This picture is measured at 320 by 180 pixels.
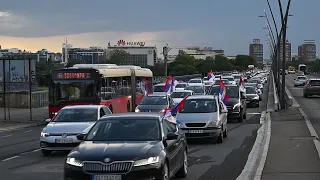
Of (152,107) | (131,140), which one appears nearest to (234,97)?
(152,107)

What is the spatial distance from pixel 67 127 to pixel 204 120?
16.0 feet

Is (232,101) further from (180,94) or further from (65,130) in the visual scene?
(65,130)

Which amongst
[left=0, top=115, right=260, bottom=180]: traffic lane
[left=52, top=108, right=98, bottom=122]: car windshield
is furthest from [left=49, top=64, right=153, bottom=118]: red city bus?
[left=0, top=115, right=260, bottom=180]: traffic lane

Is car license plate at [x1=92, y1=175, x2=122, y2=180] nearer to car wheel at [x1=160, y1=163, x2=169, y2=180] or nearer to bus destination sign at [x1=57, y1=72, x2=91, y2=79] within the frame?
car wheel at [x1=160, y1=163, x2=169, y2=180]

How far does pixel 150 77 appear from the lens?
131 ft

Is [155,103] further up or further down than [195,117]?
further down

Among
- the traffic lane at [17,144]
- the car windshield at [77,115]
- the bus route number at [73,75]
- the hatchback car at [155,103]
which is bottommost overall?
the traffic lane at [17,144]

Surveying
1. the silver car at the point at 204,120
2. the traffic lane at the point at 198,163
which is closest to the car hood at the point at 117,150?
the traffic lane at the point at 198,163

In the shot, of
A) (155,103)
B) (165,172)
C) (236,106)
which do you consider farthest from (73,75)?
(165,172)

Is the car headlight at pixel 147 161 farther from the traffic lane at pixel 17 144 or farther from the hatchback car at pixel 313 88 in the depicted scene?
the hatchback car at pixel 313 88

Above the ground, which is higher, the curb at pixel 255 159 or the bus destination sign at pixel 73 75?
the bus destination sign at pixel 73 75

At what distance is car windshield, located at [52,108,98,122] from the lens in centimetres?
1706

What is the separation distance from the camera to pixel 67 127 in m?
16.1

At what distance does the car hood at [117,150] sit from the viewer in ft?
29.3
